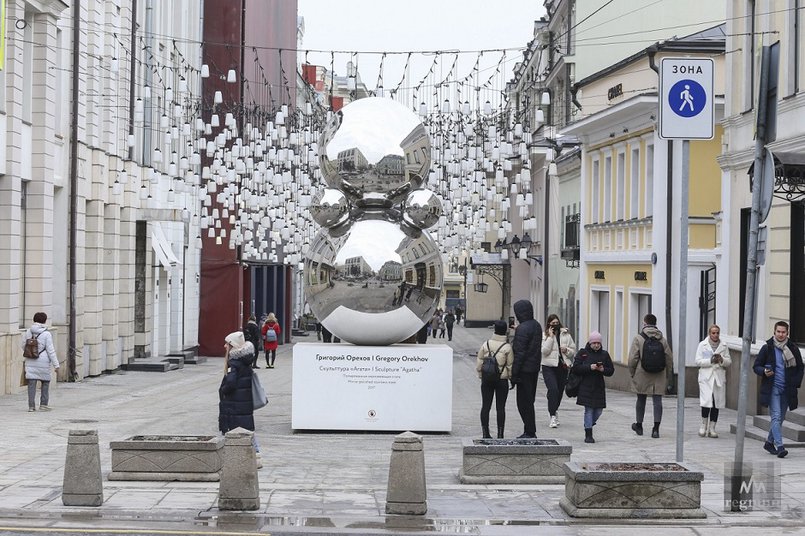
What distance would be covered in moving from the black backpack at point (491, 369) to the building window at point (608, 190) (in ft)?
63.2

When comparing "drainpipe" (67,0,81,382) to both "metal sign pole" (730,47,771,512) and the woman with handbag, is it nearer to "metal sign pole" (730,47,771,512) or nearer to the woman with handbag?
the woman with handbag

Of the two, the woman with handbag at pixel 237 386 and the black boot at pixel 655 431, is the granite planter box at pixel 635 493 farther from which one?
the black boot at pixel 655 431

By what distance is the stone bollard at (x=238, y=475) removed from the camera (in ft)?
41.6

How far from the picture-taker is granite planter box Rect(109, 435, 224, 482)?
14.4 metres

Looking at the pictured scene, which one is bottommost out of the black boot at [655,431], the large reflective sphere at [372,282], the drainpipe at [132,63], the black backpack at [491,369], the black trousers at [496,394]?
the black boot at [655,431]

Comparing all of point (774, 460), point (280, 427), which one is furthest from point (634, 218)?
point (774, 460)

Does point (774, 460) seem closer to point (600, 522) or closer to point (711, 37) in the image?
point (600, 522)

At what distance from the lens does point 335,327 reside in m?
19.7

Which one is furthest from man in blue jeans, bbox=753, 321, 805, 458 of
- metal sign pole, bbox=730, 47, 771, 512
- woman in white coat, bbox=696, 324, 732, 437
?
metal sign pole, bbox=730, 47, 771, 512

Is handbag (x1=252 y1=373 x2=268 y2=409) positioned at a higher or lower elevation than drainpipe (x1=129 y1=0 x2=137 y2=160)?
lower

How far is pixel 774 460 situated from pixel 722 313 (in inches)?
392

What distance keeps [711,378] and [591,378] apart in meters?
1.79

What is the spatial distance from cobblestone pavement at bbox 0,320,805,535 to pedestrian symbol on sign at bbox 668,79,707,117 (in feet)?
11.1

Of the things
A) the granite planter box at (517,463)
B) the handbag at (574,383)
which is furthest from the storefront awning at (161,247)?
the granite planter box at (517,463)
